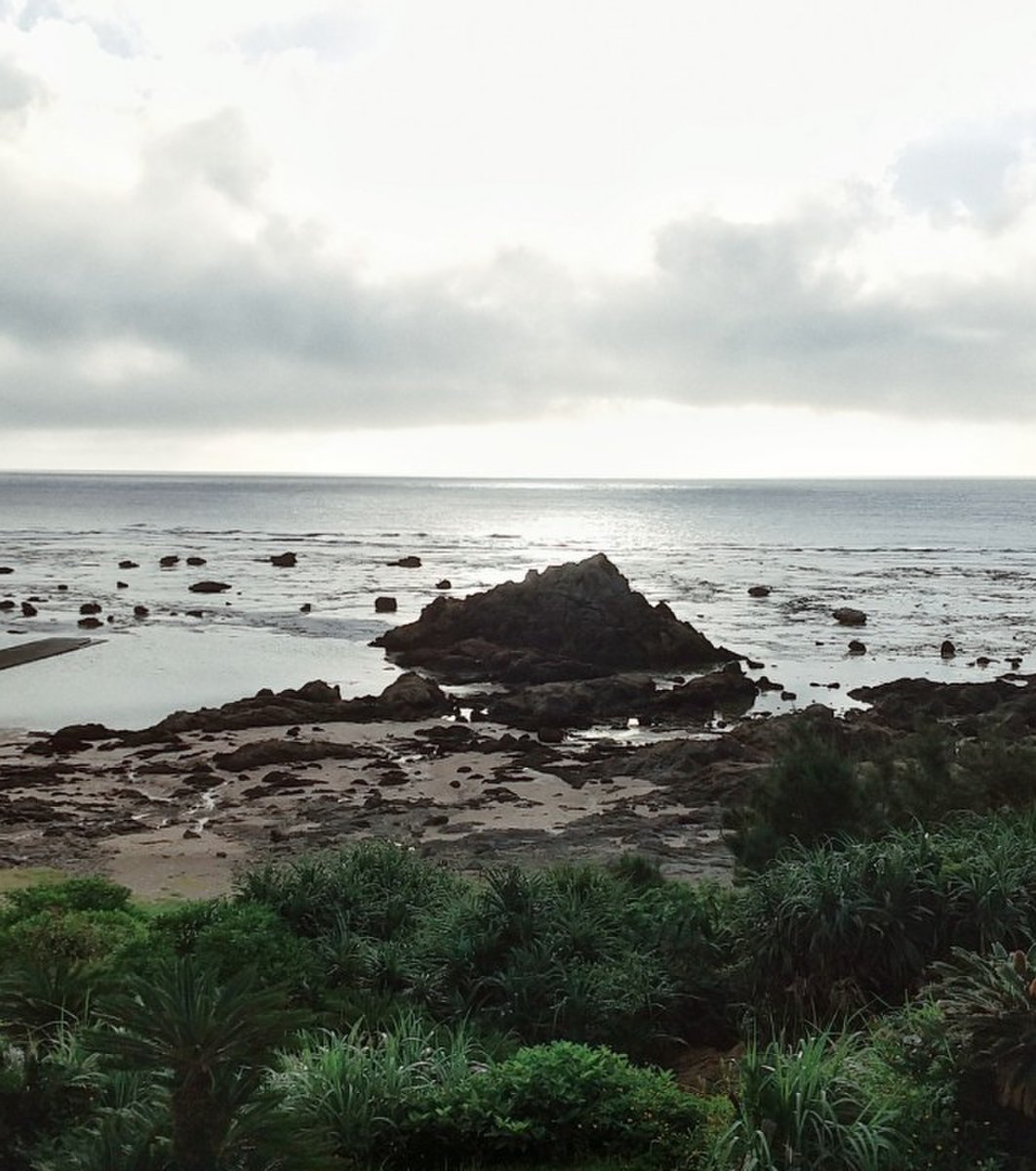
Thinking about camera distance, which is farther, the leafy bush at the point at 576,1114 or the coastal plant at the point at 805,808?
the coastal plant at the point at 805,808

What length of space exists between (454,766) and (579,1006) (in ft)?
62.5

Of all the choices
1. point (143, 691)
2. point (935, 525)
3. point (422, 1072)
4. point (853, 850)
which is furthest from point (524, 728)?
point (935, 525)

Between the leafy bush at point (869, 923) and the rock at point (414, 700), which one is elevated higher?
the leafy bush at point (869, 923)

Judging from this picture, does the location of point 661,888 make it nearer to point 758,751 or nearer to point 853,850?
point 853,850

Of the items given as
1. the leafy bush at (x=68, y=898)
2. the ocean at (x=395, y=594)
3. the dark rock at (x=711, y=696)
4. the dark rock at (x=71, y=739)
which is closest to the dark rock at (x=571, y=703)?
the dark rock at (x=711, y=696)

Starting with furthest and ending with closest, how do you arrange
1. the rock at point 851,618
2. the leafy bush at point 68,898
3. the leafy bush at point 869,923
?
the rock at point 851,618
the leafy bush at point 68,898
the leafy bush at point 869,923

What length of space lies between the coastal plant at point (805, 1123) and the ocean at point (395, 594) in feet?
103

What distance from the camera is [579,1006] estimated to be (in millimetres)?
10453

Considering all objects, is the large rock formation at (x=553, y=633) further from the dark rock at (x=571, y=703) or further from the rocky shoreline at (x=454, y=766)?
the dark rock at (x=571, y=703)

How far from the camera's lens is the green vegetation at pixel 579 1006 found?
18.3ft

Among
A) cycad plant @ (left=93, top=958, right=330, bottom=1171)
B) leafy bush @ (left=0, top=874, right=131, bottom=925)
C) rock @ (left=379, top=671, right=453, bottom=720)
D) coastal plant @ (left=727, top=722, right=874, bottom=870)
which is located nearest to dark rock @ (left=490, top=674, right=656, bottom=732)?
rock @ (left=379, top=671, right=453, bottom=720)

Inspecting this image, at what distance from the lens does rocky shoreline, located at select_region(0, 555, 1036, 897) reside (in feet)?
71.2

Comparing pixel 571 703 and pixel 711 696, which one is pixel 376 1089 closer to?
pixel 571 703

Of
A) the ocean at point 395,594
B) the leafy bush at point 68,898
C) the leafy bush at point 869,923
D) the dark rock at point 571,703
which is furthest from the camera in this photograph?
the ocean at point 395,594
